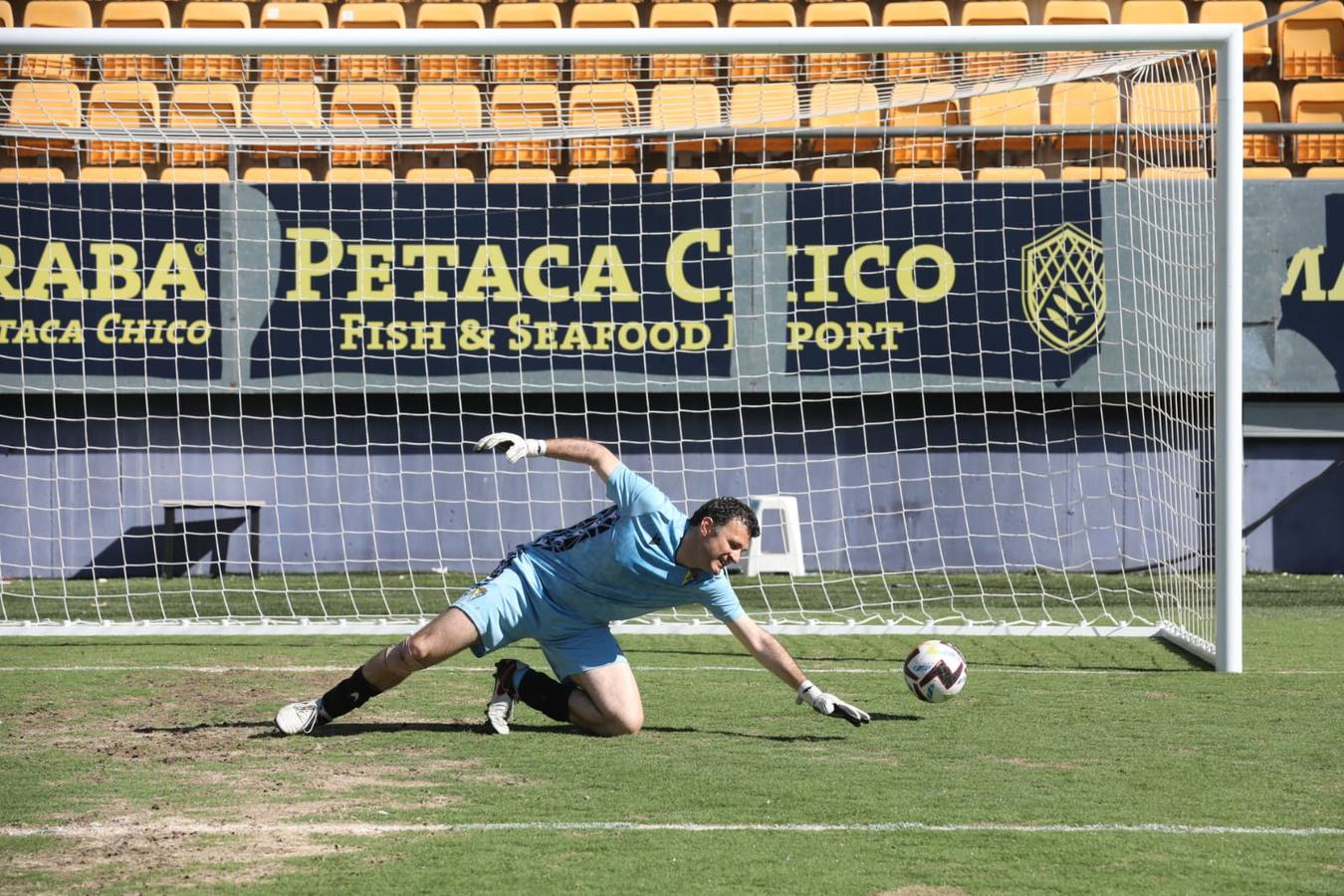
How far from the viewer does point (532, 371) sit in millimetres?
13438

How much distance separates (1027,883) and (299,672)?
518cm

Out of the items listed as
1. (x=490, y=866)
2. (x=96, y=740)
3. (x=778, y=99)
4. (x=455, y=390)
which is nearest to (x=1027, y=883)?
(x=490, y=866)

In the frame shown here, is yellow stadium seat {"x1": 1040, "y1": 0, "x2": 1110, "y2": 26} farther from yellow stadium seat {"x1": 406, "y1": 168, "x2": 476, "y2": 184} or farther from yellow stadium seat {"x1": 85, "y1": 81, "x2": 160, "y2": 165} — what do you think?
yellow stadium seat {"x1": 85, "y1": 81, "x2": 160, "y2": 165}

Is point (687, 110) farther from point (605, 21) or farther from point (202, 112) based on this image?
point (202, 112)

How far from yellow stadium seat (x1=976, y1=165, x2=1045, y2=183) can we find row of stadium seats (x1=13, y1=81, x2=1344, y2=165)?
0.23 metres

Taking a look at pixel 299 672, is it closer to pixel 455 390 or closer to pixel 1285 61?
pixel 455 390

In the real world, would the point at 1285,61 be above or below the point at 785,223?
above

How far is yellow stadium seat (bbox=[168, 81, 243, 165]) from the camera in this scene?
1301 centimetres

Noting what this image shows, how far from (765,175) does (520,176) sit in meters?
2.21

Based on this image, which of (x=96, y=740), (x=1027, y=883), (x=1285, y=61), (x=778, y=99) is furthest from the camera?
(x=1285, y=61)

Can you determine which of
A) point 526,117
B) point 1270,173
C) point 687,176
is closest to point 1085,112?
point 1270,173

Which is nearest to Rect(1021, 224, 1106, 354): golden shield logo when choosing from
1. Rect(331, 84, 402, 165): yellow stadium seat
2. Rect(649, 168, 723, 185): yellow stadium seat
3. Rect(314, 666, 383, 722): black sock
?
Rect(649, 168, 723, 185): yellow stadium seat

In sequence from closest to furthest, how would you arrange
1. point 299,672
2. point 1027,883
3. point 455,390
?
1. point 1027,883
2. point 299,672
3. point 455,390

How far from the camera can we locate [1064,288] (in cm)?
1342
